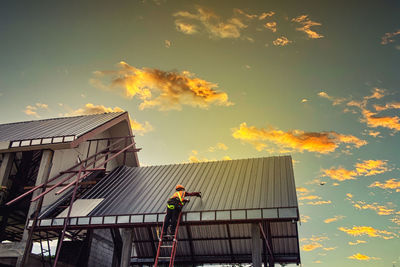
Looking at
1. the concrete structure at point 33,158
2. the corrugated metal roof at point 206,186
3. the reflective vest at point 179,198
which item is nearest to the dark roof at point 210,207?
the corrugated metal roof at point 206,186

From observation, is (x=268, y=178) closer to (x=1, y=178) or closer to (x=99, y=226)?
(x=99, y=226)

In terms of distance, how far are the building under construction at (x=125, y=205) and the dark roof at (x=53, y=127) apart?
0.31 ft

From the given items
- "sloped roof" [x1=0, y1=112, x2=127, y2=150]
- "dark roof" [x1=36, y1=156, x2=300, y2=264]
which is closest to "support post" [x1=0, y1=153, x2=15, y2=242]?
"sloped roof" [x1=0, y1=112, x2=127, y2=150]

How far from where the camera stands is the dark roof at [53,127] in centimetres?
2027

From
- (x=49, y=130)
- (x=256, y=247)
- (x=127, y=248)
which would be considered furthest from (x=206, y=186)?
(x=49, y=130)

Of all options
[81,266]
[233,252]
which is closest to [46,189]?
[81,266]

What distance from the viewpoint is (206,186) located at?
17.7 meters

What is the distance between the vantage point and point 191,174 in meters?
20.2

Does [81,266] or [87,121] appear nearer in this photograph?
[81,266]

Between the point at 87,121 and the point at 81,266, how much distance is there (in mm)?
8945

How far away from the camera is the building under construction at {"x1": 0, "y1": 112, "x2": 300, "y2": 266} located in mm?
15117

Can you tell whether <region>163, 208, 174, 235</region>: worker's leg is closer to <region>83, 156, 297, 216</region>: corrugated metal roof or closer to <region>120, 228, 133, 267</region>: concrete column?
<region>83, 156, 297, 216</region>: corrugated metal roof

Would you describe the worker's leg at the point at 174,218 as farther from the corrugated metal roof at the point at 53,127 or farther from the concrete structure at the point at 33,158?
the corrugated metal roof at the point at 53,127

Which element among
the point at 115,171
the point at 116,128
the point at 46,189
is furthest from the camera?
the point at 116,128
